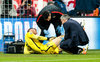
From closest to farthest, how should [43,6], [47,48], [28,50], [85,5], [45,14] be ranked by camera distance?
1. [47,48]
2. [28,50]
3. [45,14]
4. [43,6]
5. [85,5]

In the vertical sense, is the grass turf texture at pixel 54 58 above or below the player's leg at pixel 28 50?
above

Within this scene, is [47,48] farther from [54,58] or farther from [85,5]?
[85,5]

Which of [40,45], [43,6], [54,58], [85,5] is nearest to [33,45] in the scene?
[40,45]

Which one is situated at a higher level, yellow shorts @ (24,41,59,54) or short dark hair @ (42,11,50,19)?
short dark hair @ (42,11,50,19)

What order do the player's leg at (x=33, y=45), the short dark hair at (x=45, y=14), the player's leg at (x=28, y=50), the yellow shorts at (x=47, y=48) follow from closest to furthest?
the yellow shorts at (x=47, y=48), the player's leg at (x=33, y=45), the player's leg at (x=28, y=50), the short dark hair at (x=45, y=14)

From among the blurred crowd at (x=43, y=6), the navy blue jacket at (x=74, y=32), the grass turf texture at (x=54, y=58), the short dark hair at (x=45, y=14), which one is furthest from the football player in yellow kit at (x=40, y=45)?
the blurred crowd at (x=43, y=6)

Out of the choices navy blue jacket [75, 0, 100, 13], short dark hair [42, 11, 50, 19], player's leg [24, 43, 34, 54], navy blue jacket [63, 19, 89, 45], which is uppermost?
navy blue jacket [75, 0, 100, 13]

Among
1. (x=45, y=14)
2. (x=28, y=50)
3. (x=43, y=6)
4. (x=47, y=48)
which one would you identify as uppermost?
(x=43, y=6)

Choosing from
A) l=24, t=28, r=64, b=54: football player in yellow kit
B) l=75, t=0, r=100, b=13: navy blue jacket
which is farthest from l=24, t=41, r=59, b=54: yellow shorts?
l=75, t=0, r=100, b=13: navy blue jacket

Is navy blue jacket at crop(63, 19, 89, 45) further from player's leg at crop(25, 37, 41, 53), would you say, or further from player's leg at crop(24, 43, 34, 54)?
player's leg at crop(24, 43, 34, 54)

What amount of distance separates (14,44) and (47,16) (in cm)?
136

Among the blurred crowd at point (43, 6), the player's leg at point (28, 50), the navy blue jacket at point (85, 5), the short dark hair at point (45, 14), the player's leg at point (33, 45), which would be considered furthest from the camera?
the navy blue jacket at point (85, 5)

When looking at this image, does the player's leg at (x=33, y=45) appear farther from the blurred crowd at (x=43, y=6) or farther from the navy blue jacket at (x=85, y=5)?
the navy blue jacket at (x=85, y=5)

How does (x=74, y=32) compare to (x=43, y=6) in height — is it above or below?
below
